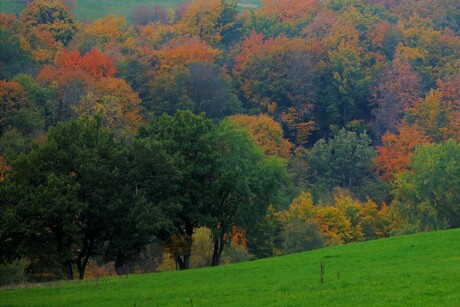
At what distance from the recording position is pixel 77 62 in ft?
332

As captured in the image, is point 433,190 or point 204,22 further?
point 204,22

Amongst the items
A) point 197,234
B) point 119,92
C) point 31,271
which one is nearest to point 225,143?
point 197,234

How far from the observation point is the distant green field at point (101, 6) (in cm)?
14250

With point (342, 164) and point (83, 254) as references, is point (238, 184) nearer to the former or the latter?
point (83, 254)

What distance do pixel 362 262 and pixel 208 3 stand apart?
101m

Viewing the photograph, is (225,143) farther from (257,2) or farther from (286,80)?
(257,2)


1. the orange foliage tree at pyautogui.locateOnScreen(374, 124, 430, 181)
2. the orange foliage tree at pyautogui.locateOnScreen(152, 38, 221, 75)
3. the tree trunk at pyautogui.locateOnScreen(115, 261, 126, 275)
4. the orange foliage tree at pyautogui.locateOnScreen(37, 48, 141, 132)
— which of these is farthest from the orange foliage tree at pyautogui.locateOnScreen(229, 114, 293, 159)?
the tree trunk at pyautogui.locateOnScreen(115, 261, 126, 275)

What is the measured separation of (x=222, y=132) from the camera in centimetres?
5512

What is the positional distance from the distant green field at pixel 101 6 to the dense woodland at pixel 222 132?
23.0ft

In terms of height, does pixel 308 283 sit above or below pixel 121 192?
above

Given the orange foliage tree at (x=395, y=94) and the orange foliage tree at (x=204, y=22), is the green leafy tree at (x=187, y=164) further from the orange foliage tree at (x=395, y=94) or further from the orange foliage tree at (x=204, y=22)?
the orange foliage tree at (x=204, y=22)

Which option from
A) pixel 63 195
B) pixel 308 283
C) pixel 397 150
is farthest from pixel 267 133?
pixel 308 283

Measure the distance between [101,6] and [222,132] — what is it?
119 m

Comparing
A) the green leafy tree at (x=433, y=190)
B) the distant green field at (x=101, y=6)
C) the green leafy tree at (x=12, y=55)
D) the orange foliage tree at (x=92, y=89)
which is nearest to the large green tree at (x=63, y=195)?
the green leafy tree at (x=433, y=190)
